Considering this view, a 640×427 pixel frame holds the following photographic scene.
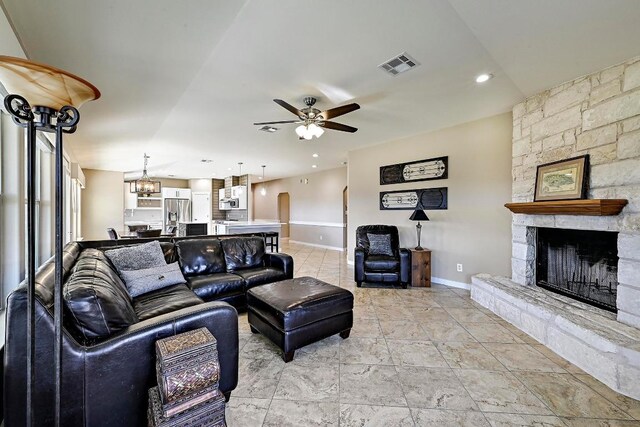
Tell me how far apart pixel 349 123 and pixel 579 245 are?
321cm

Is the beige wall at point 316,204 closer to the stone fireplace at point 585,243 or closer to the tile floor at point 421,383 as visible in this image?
the stone fireplace at point 585,243

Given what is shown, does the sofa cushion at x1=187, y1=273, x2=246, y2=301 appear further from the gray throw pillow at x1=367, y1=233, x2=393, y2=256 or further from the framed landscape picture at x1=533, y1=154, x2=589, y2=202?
the framed landscape picture at x1=533, y1=154, x2=589, y2=202

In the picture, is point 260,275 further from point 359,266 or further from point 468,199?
point 468,199

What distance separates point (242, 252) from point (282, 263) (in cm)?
61

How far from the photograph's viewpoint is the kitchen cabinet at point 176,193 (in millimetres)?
10011

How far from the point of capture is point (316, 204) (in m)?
9.29

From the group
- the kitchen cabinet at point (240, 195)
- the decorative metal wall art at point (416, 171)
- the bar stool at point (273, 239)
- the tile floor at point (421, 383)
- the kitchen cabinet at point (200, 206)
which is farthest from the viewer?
the kitchen cabinet at point (200, 206)

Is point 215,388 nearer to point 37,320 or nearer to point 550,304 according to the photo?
Result: point 37,320

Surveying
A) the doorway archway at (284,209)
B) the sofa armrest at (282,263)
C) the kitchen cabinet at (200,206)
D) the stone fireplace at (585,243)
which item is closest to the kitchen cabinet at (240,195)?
the kitchen cabinet at (200,206)

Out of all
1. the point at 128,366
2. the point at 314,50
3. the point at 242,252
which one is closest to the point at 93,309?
the point at 128,366

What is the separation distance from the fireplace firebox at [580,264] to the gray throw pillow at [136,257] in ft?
14.6

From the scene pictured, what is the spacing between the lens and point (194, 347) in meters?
1.34

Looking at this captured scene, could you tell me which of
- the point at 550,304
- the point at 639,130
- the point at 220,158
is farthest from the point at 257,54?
the point at 220,158

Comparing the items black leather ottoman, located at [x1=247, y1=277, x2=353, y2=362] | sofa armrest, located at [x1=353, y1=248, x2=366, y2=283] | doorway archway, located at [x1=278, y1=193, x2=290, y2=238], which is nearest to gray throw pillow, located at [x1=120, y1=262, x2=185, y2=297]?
black leather ottoman, located at [x1=247, y1=277, x2=353, y2=362]
